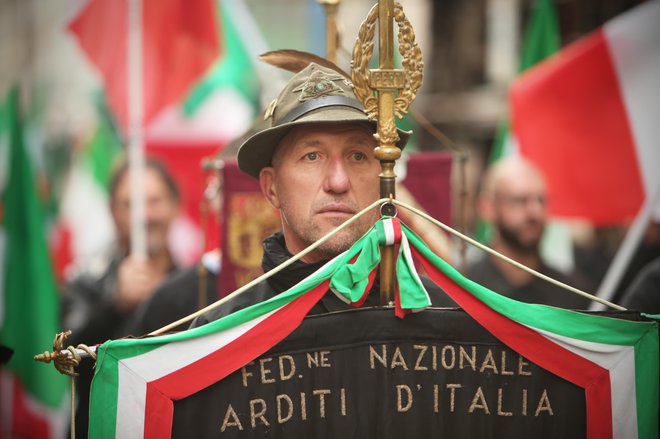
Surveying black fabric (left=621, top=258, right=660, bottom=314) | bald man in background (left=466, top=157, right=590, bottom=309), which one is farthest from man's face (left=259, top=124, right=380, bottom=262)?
bald man in background (left=466, top=157, right=590, bottom=309)

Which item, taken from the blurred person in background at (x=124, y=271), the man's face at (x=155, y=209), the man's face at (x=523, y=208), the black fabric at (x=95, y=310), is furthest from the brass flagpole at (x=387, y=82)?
the man's face at (x=155, y=209)

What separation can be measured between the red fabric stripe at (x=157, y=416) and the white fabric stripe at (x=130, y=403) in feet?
0.04

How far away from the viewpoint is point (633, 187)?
6.43 metres

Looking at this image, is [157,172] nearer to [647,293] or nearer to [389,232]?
[647,293]

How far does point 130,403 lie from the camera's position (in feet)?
9.09

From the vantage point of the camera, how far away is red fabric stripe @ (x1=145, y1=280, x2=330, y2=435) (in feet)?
9.13

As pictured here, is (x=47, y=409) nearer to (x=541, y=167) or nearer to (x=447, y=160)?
(x=447, y=160)

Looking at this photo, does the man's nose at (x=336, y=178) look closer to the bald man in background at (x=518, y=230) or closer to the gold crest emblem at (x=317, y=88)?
the gold crest emblem at (x=317, y=88)

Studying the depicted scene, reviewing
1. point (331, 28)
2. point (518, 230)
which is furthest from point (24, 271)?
point (518, 230)

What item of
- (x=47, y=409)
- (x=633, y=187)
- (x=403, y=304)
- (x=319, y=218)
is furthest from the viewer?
(x=47, y=409)

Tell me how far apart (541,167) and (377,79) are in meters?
4.82

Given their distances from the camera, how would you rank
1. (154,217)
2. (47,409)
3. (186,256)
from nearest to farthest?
(47,409) < (154,217) < (186,256)

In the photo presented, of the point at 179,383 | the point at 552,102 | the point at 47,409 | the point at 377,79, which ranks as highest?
the point at 552,102

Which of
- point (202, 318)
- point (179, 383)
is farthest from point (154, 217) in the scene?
point (179, 383)
